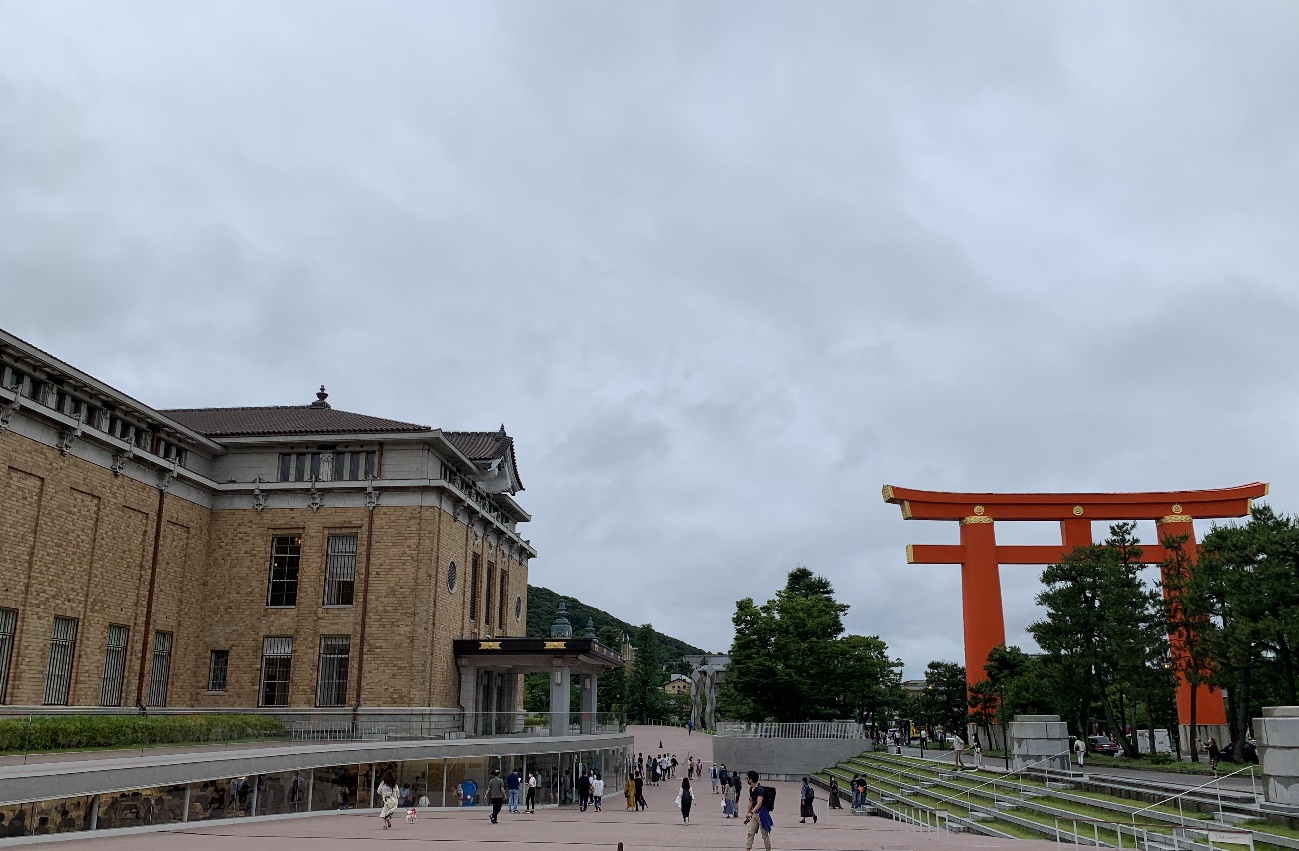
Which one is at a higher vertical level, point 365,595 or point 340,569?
point 340,569

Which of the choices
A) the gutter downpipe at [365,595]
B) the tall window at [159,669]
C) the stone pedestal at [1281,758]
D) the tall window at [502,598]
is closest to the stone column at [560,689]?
the gutter downpipe at [365,595]

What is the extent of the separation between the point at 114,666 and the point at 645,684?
72.1 metres

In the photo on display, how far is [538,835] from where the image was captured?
63.8ft

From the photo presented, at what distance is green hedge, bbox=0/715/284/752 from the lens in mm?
20219

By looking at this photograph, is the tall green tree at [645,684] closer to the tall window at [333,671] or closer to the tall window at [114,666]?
the tall window at [333,671]

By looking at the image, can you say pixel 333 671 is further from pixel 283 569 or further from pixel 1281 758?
pixel 1281 758

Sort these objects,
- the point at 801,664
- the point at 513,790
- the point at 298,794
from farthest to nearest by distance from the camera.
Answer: the point at 801,664
the point at 513,790
the point at 298,794

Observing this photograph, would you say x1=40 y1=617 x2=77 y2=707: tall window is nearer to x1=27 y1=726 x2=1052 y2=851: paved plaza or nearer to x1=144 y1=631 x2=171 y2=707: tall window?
x1=144 y1=631 x2=171 y2=707: tall window

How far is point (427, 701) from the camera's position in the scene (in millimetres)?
32438

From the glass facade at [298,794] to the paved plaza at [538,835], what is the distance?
1.54ft

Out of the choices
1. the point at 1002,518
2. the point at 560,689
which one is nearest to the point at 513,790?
Answer: the point at 560,689

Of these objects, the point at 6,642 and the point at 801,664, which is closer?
the point at 6,642

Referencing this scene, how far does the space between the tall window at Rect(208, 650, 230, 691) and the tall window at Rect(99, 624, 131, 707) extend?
12.0 feet

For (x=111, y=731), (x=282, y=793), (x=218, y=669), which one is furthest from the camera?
(x=218, y=669)
